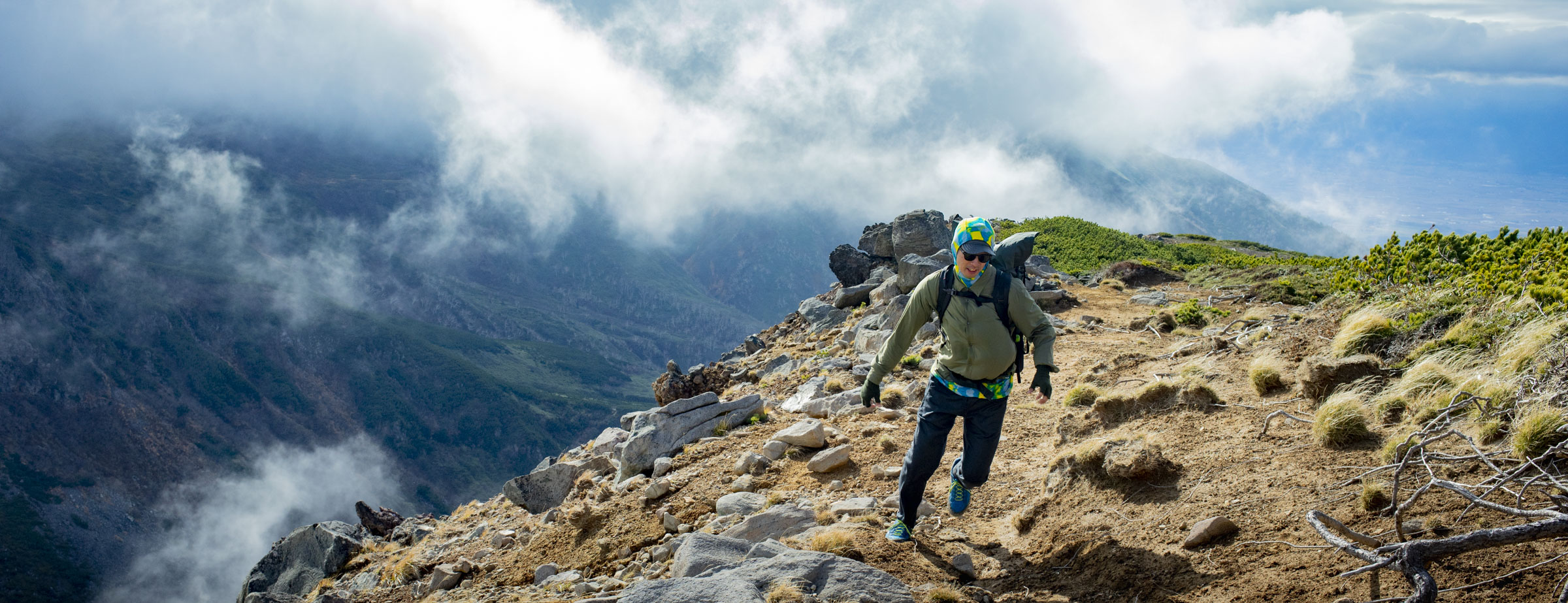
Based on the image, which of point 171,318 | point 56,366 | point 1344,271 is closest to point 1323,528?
point 1344,271

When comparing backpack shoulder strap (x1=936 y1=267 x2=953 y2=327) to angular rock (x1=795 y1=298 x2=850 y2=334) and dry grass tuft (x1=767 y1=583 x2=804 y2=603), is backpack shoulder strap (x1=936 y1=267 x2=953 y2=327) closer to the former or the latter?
dry grass tuft (x1=767 y1=583 x2=804 y2=603)

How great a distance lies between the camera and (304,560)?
13.0 m

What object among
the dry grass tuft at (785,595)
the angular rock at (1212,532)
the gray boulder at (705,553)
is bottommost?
the dry grass tuft at (785,595)

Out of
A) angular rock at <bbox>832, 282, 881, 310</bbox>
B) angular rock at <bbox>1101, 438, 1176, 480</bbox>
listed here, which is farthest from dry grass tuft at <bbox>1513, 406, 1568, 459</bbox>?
angular rock at <bbox>832, 282, 881, 310</bbox>

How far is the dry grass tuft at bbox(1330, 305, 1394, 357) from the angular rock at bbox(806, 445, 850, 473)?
5166 millimetres

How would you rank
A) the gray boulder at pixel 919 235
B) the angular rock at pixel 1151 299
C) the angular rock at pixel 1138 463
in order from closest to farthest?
the angular rock at pixel 1138 463 < the angular rock at pixel 1151 299 < the gray boulder at pixel 919 235

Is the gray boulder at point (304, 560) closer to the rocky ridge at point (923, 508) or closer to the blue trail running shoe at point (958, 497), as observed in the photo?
the rocky ridge at point (923, 508)

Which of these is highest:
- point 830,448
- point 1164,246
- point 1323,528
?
point 1164,246

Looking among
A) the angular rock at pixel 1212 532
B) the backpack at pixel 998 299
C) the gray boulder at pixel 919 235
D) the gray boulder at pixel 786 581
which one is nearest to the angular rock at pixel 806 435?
the backpack at pixel 998 299

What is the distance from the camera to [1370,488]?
15.6 ft

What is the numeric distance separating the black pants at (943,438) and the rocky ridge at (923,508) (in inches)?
18.4

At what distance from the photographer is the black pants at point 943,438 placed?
5.69m

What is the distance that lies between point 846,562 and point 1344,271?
494 inches

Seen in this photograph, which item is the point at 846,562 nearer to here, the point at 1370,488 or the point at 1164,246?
the point at 1370,488
